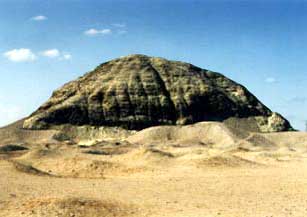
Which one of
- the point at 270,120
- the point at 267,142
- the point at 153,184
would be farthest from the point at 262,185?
the point at 270,120

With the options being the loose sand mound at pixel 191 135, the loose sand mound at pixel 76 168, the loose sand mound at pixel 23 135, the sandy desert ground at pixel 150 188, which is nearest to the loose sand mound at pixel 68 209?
the sandy desert ground at pixel 150 188

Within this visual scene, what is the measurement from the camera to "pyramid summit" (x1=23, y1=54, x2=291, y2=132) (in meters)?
136

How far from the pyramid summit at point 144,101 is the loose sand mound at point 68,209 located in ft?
363

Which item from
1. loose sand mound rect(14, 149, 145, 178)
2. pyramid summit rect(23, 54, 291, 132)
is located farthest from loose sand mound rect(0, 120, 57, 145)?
loose sand mound rect(14, 149, 145, 178)

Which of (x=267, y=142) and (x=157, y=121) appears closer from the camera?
(x=267, y=142)

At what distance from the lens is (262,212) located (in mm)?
23234

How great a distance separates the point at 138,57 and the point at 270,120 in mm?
41262

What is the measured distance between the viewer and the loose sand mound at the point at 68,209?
21.0m

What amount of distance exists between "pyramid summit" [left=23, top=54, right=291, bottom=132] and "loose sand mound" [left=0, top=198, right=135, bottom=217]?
363 ft

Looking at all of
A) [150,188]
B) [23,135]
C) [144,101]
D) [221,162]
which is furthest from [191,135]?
[150,188]

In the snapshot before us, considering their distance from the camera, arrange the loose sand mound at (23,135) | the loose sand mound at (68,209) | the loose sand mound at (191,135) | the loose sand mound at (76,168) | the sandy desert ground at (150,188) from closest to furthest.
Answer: the loose sand mound at (68,209) → the sandy desert ground at (150,188) → the loose sand mound at (76,168) → the loose sand mound at (191,135) → the loose sand mound at (23,135)

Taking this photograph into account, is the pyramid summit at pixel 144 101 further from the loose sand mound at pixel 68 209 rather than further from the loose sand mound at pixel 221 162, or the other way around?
the loose sand mound at pixel 68 209

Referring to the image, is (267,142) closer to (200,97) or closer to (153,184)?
(200,97)

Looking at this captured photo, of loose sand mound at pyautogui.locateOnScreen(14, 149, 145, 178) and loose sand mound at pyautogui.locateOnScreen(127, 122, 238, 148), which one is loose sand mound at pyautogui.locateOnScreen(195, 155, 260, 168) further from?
loose sand mound at pyautogui.locateOnScreen(127, 122, 238, 148)
